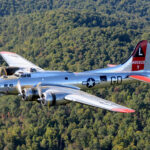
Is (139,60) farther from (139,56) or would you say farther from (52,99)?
(52,99)

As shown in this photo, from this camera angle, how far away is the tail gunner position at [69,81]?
Result: 4619cm

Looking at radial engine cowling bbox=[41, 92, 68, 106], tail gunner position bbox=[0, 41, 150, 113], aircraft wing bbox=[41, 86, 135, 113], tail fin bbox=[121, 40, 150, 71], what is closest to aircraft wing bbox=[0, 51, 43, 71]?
tail gunner position bbox=[0, 41, 150, 113]

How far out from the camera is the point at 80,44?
17500cm

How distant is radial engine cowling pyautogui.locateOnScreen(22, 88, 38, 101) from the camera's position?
46938 mm

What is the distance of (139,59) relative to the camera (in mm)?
59281

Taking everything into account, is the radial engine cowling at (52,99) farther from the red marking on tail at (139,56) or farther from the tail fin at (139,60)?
the red marking on tail at (139,56)

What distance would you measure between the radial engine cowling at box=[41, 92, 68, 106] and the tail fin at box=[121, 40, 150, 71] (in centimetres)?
1619

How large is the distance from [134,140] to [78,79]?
75540mm

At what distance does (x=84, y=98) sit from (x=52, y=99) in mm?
4223

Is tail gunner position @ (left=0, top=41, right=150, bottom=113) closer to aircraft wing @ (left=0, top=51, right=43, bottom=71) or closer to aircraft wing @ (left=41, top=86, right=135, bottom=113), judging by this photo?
aircraft wing @ (left=41, top=86, right=135, bottom=113)

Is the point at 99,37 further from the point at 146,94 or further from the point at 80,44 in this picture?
the point at 146,94

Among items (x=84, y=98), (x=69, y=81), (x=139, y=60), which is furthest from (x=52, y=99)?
(x=139, y=60)

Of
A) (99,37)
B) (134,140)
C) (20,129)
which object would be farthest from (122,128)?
(99,37)

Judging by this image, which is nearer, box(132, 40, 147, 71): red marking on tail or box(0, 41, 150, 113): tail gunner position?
box(0, 41, 150, 113): tail gunner position
